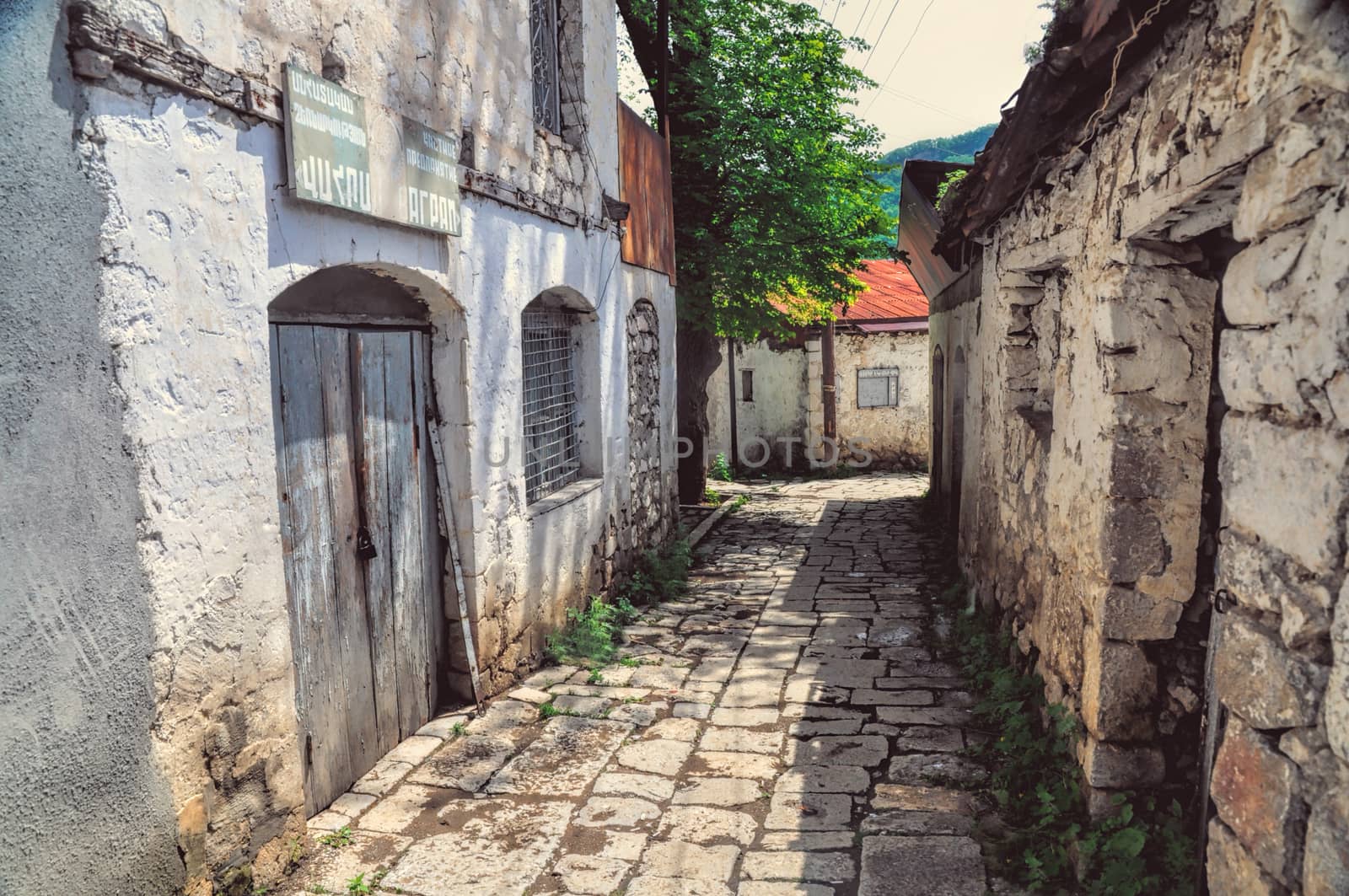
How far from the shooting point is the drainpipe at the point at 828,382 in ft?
51.3

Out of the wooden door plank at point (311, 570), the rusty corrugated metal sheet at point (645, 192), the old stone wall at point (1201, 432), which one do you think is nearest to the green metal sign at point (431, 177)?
the wooden door plank at point (311, 570)

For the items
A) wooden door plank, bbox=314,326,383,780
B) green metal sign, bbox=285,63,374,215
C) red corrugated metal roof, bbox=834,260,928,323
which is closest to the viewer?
green metal sign, bbox=285,63,374,215

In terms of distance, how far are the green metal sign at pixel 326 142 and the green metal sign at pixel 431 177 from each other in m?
0.28

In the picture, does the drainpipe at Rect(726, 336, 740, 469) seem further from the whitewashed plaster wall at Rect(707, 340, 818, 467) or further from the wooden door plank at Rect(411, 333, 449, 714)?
the wooden door plank at Rect(411, 333, 449, 714)

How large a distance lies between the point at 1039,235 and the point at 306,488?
3631 millimetres

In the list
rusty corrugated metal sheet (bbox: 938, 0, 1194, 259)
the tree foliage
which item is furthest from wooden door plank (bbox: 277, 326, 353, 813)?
the tree foliage

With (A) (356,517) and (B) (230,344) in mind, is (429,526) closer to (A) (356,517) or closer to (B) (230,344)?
(A) (356,517)

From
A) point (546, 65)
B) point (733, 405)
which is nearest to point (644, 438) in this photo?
point (546, 65)

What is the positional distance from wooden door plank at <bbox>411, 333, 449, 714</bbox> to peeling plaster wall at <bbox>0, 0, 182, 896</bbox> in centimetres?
192

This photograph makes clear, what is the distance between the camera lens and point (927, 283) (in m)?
10.9

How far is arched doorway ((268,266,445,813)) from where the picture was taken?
141 inches

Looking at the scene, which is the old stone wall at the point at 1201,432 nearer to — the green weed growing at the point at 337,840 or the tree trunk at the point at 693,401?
the green weed growing at the point at 337,840

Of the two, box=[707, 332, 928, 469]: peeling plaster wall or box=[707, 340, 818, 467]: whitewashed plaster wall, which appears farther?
box=[707, 340, 818, 467]: whitewashed plaster wall

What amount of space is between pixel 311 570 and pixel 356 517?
38 centimetres
